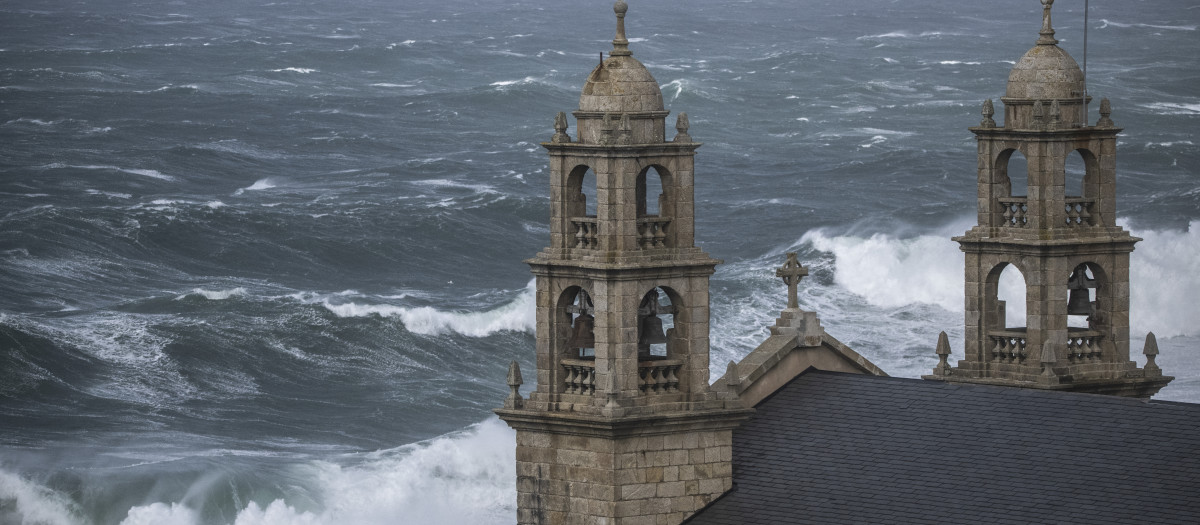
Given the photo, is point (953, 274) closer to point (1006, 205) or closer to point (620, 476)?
point (1006, 205)

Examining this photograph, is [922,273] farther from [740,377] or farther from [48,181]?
[740,377]

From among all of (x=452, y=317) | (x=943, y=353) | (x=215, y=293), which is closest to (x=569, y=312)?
(x=943, y=353)

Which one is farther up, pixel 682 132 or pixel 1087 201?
pixel 682 132

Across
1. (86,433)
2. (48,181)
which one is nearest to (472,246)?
(48,181)

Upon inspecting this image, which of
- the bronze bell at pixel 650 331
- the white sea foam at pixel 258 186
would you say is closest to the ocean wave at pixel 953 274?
the white sea foam at pixel 258 186

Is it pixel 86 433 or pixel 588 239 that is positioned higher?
pixel 588 239
